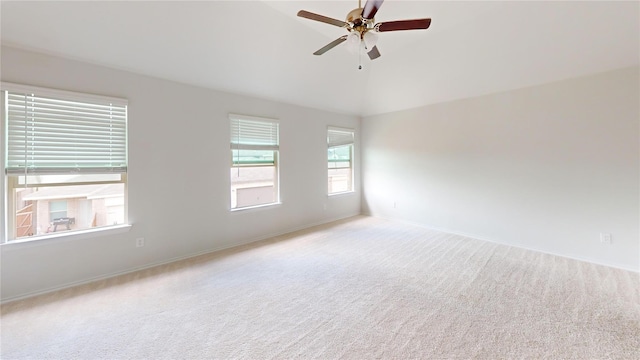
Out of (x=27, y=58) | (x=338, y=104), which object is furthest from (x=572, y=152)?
(x=27, y=58)

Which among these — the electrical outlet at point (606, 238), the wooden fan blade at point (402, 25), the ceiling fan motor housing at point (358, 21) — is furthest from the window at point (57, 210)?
the electrical outlet at point (606, 238)

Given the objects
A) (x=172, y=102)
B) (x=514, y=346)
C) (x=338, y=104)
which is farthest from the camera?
(x=338, y=104)

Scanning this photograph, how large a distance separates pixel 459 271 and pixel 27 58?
5.27m

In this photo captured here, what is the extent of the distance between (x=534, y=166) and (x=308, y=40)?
3897mm

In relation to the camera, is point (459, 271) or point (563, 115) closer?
point (459, 271)

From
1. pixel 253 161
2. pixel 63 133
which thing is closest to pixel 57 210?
pixel 63 133

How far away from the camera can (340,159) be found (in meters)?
5.74

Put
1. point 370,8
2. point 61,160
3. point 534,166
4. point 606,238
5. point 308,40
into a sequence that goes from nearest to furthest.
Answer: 1. point 370,8
2. point 61,160
3. point 606,238
4. point 308,40
5. point 534,166

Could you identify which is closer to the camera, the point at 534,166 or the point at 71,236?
the point at 71,236

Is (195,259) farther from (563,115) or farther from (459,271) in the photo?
(563,115)

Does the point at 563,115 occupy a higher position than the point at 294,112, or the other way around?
the point at 294,112

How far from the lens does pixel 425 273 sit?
2.99 meters

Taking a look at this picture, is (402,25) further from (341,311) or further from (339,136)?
(339,136)

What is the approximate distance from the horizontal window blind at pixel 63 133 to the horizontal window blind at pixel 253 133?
1396 mm
